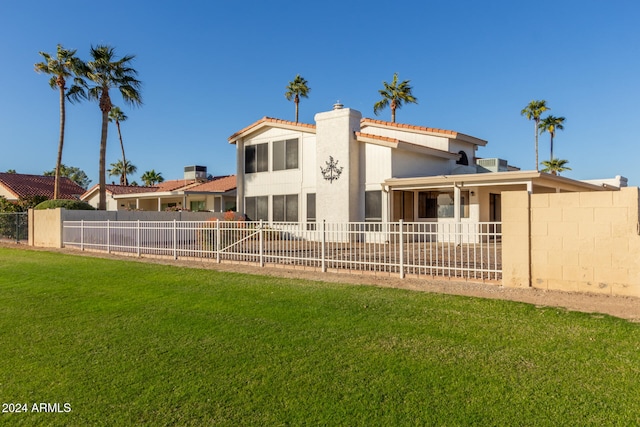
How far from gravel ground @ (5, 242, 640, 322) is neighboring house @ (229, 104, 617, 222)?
8251mm

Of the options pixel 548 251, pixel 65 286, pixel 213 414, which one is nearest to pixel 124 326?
pixel 213 414

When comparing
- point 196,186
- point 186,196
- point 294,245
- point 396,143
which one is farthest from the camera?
point 196,186

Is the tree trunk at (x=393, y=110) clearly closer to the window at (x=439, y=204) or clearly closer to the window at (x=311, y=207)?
the window at (x=439, y=204)

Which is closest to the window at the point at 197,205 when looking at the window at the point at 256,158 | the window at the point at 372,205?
the window at the point at 256,158

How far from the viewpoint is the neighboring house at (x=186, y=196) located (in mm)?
27953

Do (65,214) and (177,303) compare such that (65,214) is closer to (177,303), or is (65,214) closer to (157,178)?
(177,303)

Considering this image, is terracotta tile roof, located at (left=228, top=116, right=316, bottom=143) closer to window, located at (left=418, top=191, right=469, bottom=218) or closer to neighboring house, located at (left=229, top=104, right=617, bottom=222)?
neighboring house, located at (left=229, top=104, right=617, bottom=222)

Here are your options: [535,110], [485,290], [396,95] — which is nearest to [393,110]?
[396,95]

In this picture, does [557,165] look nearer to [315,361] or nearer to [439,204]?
[439,204]

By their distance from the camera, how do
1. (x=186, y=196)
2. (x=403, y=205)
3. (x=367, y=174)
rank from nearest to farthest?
(x=367, y=174), (x=403, y=205), (x=186, y=196)

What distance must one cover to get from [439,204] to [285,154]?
7387 mm

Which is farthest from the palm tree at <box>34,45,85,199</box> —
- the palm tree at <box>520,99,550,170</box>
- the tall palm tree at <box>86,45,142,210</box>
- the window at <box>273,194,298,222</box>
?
the palm tree at <box>520,99,550,170</box>

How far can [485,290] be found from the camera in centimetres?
823

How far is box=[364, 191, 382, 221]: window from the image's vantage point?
1926 centimetres
